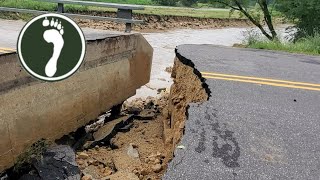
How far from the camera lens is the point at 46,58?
393 centimetres

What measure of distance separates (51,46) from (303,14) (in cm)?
1341

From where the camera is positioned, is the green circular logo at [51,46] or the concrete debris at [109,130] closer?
the green circular logo at [51,46]

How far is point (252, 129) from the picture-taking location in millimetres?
4152

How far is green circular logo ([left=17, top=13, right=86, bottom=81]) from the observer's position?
3592 millimetres

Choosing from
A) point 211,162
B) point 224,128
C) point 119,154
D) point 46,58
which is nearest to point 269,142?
point 224,128

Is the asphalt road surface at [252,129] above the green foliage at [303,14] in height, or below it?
below

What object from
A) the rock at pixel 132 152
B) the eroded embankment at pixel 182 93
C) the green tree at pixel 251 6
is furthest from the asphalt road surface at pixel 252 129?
the green tree at pixel 251 6

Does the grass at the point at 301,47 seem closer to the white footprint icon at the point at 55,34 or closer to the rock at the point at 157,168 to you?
the rock at the point at 157,168

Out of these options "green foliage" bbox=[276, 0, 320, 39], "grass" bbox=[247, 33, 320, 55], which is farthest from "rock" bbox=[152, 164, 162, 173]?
"green foliage" bbox=[276, 0, 320, 39]

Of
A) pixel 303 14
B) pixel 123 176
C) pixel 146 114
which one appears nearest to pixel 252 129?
pixel 123 176

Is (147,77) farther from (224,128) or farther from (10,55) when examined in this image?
(224,128)

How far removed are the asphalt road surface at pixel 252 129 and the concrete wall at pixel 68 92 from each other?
73.3 inches

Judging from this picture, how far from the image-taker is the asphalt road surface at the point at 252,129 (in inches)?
129

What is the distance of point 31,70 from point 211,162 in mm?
1948
